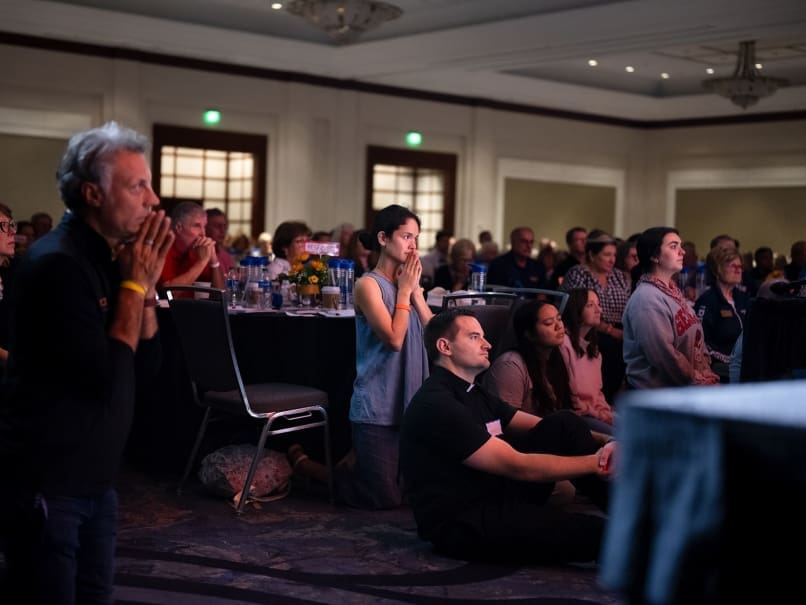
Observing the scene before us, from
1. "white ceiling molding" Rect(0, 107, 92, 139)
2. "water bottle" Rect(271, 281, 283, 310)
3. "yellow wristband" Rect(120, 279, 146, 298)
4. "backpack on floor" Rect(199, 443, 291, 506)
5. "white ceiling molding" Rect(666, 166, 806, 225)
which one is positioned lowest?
"backpack on floor" Rect(199, 443, 291, 506)

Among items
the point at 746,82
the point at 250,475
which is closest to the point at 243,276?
the point at 250,475

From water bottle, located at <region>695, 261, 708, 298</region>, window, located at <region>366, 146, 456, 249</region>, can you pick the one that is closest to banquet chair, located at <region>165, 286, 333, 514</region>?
water bottle, located at <region>695, 261, 708, 298</region>

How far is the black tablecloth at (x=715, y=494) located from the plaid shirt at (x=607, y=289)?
640cm

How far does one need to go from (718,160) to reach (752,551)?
17056 millimetres

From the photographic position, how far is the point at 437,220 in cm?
1597

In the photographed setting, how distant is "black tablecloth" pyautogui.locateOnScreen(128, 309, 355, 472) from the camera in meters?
5.56

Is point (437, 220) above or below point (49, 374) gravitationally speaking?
above

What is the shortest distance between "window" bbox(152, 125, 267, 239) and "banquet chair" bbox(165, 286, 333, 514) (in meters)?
7.97

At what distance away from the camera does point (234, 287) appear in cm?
643

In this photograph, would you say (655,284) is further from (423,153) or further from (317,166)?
(423,153)

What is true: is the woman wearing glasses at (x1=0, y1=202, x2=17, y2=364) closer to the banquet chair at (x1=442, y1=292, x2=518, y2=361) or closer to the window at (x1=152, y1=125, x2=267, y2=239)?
the banquet chair at (x1=442, y1=292, x2=518, y2=361)

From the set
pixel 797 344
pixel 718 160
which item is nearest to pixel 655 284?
pixel 797 344

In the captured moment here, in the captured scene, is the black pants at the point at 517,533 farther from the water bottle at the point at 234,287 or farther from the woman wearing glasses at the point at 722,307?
the water bottle at the point at 234,287

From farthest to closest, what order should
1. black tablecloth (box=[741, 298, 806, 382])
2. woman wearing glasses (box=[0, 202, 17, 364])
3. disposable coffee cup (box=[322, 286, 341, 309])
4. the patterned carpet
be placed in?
1. disposable coffee cup (box=[322, 286, 341, 309])
2. woman wearing glasses (box=[0, 202, 17, 364])
3. the patterned carpet
4. black tablecloth (box=[741, 298, 806, 382])
